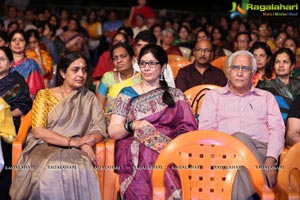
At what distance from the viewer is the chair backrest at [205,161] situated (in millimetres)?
3336

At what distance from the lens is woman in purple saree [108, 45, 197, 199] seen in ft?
11.9

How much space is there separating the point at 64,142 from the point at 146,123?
1.79ft

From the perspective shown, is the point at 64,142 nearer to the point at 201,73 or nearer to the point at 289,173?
the point at 289,173

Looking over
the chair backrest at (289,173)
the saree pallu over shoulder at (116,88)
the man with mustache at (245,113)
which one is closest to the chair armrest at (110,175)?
the man with mustache at (245,113)

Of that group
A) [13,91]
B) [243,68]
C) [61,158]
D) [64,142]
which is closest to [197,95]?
[243,68]

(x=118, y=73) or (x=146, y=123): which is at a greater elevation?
(x=118, y=73)

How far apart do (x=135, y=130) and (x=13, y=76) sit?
1219mm

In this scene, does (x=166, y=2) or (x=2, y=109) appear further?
(x=166, y=2)

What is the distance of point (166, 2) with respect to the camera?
1355cm

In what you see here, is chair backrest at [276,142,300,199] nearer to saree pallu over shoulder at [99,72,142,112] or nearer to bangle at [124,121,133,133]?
bangle at [124,121,133,133]

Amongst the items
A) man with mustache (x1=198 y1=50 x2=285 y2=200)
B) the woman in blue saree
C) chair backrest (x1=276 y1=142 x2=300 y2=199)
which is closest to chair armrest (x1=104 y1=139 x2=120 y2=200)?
man with mustache (x1=198 y1=50 x2=285 y2=200)

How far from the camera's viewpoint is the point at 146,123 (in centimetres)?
375

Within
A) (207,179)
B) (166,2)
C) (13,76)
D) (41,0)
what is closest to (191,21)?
(166,2)

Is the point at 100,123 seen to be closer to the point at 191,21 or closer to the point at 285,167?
the point at 285,167
